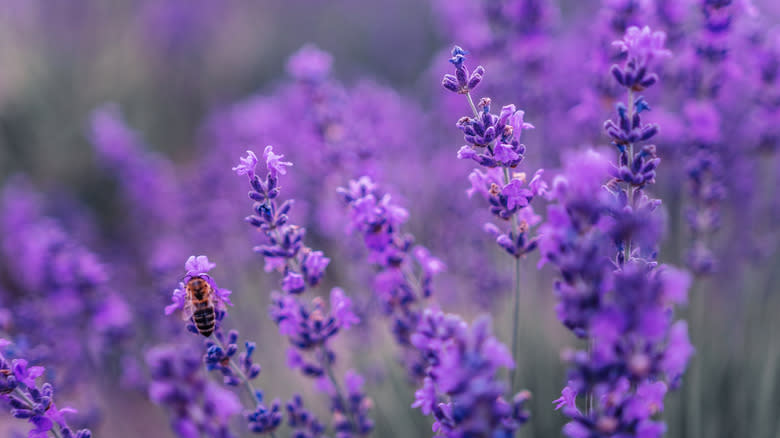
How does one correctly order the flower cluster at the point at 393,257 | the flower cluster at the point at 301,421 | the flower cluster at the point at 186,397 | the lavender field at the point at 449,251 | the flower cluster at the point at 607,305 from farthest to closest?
1. the flower cluster at the point at 186,397
2. the flower cluster at the point at 301,421
3. the flower cluster at the point at 393,257
4. the lavender field at the point at 449,251
5. the flower cluster at the point at 607,305

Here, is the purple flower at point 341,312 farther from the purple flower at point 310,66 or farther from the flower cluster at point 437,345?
the purple flower at point 310,66

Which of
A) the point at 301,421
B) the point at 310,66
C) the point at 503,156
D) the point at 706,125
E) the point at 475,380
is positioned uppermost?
the point at 310,66

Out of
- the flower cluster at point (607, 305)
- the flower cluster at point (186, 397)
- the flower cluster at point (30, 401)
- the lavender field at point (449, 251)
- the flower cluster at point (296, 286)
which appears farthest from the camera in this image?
the flower cluster at point (186, 397)

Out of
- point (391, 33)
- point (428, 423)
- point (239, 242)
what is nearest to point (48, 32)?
point (391, 33)

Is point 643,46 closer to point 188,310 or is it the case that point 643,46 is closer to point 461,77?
point 461,77

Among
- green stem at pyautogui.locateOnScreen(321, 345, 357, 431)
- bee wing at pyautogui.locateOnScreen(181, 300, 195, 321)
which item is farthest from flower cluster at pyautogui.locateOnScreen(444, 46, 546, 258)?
bee wing at pyautogui.locateOnScreen(181, 300, 195, 321)

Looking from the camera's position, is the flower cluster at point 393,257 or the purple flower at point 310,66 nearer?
the flower cluster at point 393,257

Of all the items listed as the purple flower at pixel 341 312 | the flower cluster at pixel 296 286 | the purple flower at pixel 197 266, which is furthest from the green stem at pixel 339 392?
the purple flower at pixel 197 266

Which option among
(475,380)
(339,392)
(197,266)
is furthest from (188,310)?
(475,380)
